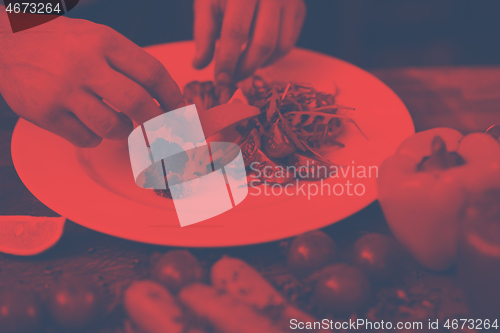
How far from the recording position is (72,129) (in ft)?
3.78

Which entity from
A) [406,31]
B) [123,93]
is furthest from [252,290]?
[406,31]

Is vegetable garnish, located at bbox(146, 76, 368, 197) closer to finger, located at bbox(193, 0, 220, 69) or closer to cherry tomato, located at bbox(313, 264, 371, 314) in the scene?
finger, located at bbox(193, 0, 220, 69)

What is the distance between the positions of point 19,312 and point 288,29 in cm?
139

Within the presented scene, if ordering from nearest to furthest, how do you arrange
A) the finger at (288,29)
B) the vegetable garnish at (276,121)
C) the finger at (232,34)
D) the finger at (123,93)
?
1. the finger at (123,93)
2. the vegetable garnish at (276,121)
3. the finger at (232,34)
4. the finger at (288,29)

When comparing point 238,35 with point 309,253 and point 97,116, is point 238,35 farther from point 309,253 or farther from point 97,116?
point 309,253

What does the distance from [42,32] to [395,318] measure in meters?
1.24

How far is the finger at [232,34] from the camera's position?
1505mm

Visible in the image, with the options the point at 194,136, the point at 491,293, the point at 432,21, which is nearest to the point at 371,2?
the point at 432,21

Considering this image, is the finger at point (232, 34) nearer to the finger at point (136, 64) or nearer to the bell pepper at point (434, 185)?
the finger at point (136, 64)

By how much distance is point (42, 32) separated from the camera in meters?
1.20

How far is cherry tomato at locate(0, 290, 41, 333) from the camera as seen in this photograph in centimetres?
79

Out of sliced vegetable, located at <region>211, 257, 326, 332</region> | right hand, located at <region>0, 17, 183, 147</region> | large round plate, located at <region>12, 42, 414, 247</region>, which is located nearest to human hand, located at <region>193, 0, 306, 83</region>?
large round plate, located at <region>12, 42, 414, 247</region>

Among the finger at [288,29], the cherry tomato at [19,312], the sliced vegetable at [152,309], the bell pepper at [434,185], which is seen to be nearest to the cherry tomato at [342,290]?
the bell pepper at [434,185]

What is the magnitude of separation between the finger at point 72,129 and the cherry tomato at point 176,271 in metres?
0.49
